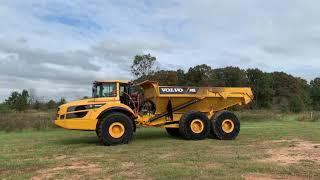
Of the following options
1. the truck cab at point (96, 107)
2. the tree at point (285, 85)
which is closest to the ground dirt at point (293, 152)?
the truck cab at point (96, 107)

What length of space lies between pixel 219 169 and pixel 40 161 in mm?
5027

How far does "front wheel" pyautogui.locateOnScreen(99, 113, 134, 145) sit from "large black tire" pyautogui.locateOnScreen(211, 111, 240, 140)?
352 centimetres

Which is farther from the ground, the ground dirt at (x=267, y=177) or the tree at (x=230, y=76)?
the tree at (x=230, y=76)

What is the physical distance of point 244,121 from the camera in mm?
35875

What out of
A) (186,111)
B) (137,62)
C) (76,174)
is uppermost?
(137,62)

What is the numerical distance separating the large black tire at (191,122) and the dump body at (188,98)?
2.27 ft

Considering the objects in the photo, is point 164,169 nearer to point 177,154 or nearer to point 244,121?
point 177,154

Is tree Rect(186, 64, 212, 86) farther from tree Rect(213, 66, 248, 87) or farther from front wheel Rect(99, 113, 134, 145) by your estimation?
front wheel Rect(99, 113, 134, 145)

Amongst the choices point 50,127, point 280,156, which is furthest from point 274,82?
point 280,156

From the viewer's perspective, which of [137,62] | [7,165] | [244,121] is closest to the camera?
[7,165]

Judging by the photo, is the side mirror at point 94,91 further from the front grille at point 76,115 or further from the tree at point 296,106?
the tree at point 296,106

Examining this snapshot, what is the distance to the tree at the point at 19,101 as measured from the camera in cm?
6550

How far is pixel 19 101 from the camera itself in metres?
66.8

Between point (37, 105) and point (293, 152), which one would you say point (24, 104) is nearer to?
point (37, 105)
